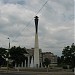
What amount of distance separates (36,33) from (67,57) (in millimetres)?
18159

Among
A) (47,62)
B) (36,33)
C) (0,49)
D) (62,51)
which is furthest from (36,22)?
(47,62)

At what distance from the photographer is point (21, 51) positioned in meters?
123

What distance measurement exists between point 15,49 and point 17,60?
539 centimetres

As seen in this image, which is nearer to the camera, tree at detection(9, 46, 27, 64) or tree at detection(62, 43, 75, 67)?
tree at detection(62, 43, 75, 67)

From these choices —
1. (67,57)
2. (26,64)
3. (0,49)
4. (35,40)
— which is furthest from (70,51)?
(26,64)

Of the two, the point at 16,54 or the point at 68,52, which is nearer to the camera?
the point at 68,52

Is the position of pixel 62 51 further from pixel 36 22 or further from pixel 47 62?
pixel 47 62

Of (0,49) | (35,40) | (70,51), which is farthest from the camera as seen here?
(0,49)

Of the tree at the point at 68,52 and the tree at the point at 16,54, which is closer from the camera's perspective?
the tree at the point at 68,52

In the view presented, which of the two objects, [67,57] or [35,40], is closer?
[67,57]

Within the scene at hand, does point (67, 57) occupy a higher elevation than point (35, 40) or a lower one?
lower

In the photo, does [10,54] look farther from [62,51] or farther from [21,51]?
[62,51]

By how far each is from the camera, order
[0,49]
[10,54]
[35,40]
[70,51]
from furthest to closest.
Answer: [0,49], [10,54], [35,40], [70,51]

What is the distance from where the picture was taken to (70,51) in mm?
99688
